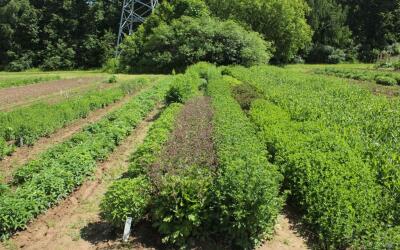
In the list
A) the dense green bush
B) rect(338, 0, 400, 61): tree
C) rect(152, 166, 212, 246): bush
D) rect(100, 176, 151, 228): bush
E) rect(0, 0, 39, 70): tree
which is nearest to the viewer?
rect(152, 166, 212, 246): bush

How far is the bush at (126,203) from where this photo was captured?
7.93 m

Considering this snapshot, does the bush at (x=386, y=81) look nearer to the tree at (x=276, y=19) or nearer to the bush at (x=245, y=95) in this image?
the bush at (x=245, y=95)

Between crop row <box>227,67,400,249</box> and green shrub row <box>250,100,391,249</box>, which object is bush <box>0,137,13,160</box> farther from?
green shrub row <box>250,100,391,249</box>

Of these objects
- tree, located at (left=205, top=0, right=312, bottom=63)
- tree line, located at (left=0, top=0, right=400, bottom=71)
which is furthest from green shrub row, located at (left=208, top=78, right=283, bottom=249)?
tree line, located at (left=0, top=0, right=400, bottom=71)

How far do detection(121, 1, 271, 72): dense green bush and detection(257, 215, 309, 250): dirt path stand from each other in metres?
30.6

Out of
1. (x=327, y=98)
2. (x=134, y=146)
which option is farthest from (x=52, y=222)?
(x=327, y=98)

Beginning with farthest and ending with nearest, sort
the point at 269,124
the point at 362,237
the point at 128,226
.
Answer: the point at 269,124
the point at 128,226
the point at 362,237

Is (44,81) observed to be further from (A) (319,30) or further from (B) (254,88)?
(A) (319,30)

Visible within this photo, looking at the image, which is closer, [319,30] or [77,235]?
[77,235]

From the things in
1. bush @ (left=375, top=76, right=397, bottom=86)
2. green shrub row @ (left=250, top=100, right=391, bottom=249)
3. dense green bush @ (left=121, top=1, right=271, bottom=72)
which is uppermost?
dense green bush @ (left=121, top=1, right=271, bottom=72)

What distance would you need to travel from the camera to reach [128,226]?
7797 millimetres

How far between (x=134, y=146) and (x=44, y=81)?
81.4 ft

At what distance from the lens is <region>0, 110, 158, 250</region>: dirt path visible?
7.97m

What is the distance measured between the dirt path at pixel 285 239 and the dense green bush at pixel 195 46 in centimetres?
3055
